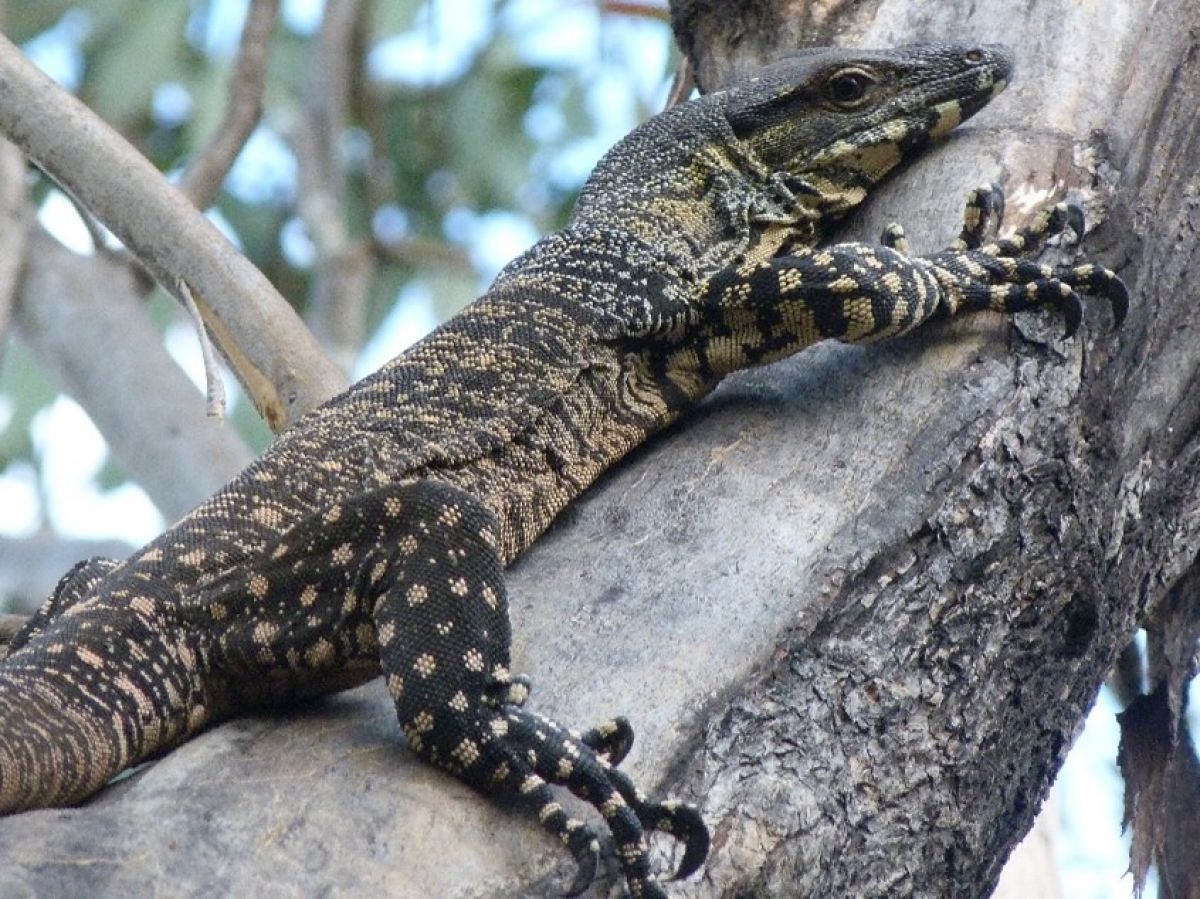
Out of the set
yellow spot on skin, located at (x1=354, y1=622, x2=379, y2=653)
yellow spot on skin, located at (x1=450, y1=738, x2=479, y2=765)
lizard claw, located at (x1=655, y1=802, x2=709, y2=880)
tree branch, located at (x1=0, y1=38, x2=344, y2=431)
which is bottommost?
lizard claw, located at (x1=655, y1=802, x2=709, y2=880)

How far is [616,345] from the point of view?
19.5 feet

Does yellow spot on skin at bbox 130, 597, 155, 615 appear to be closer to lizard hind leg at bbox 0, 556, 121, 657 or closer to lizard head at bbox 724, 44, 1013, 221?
lizard hind leg at bbox 0, 556, 121, 657

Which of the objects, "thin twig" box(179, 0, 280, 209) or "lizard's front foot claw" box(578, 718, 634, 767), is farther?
"thin twig" box(179, 0, 280, 209)

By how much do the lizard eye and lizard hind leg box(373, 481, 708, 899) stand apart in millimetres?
2430

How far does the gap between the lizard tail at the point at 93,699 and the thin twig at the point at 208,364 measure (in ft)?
2.71

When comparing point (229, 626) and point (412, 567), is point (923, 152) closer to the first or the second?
point (412, 567)

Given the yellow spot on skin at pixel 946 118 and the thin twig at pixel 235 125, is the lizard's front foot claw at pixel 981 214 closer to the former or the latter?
the yellow spot on skin at pixel 946 118

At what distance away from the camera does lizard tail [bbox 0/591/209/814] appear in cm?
419

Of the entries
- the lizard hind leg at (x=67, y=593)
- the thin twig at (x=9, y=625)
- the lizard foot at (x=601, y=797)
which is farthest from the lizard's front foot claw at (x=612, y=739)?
the thin twig at (x=9, y=625)

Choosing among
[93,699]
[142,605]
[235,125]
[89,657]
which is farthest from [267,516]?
[235,125]

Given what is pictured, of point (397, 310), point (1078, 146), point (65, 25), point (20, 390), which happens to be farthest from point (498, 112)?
point (1078, 146)

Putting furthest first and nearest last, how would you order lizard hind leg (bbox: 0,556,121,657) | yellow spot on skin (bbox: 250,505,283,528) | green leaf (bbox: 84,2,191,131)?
green leaf (bbox: 84,2,191,131), lizard hind leg (bbox: 0,556,121,657), yellow spot on skin (bbox: 250,505,283,528)

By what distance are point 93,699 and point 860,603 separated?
6.76 feet

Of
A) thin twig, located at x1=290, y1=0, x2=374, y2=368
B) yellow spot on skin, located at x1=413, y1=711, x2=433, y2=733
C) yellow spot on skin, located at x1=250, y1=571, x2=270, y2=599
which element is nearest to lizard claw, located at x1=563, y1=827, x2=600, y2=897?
yellow spot on skin, located at x1=413, y1=711, x2=433, y2=733
